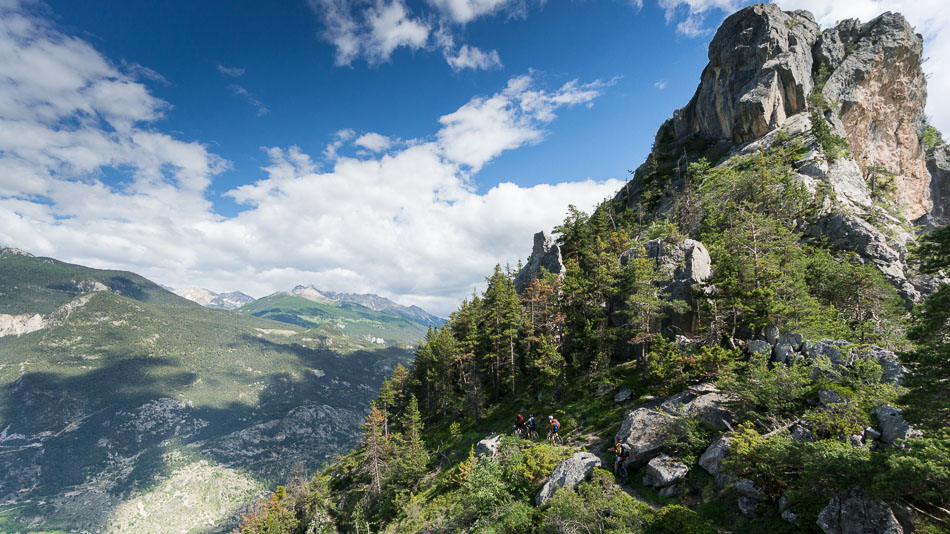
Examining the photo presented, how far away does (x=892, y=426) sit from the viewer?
1324 centimetres

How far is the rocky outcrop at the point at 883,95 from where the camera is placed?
2490 inches

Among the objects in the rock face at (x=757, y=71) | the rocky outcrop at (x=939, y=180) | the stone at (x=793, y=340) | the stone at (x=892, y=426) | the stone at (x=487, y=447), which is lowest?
the stone at (x=487, y=447)

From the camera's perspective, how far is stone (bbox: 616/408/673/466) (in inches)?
786

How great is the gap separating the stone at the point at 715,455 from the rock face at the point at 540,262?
39.0 m

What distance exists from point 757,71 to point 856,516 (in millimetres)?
83441

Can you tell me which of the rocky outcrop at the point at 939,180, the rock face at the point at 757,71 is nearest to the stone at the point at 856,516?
the rock face at the point at 757,71

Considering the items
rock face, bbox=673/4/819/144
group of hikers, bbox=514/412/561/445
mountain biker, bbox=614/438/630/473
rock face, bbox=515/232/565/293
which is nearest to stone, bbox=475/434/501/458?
group of hikers, bbox=514/412/561/445

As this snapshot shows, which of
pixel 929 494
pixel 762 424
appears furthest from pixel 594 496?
pixel 929 494

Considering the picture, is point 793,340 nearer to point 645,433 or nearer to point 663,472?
point 645,433

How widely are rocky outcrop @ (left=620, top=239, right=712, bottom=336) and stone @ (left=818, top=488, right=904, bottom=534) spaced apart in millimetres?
19480

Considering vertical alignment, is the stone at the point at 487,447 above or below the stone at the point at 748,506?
below

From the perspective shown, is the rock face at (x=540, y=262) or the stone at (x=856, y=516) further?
the rock face at (x=540, y=262)

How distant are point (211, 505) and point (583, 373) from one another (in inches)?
8792

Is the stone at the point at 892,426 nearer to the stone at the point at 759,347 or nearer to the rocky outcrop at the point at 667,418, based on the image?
the rocky outcrop at the point at 667,418
